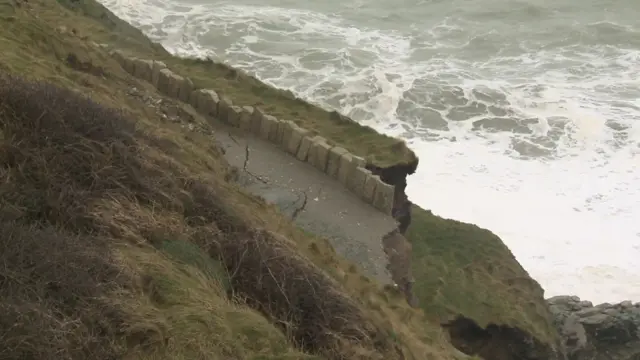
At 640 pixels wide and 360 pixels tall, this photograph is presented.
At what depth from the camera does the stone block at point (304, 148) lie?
1121 centimetres

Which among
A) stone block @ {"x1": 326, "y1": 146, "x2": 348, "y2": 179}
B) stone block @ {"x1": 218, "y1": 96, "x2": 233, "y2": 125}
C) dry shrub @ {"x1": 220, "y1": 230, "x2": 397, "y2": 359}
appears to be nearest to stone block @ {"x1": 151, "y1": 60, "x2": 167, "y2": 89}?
stone block @ {"x1": 218, "y1": 96, "x2": 233, "y2": 125}

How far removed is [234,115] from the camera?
39.4 feet

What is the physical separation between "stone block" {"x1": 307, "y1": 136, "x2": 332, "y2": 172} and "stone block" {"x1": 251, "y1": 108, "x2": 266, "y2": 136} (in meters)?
1.08

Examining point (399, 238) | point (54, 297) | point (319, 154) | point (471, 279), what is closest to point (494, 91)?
point (471, 279)

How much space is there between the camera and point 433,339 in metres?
8.52

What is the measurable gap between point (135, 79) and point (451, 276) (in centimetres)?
598

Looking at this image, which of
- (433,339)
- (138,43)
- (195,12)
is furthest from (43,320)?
(195,12)

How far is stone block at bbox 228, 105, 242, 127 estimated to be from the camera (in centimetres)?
1199

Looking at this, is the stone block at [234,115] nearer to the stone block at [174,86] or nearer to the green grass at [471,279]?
the stone block at [174,86]

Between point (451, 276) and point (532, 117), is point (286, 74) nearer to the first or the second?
point (532, 117)

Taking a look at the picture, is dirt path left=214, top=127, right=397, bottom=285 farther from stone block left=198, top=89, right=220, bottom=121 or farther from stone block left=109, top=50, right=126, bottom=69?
stone block left=109, top=50, right=126, bottom=69

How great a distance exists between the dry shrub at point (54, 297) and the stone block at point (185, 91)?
7746 millimetres

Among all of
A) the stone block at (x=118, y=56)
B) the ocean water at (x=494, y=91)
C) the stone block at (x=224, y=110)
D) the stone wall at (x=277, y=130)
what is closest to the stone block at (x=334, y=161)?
the stone wall at (x=277, y=130)

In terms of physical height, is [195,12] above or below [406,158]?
below
